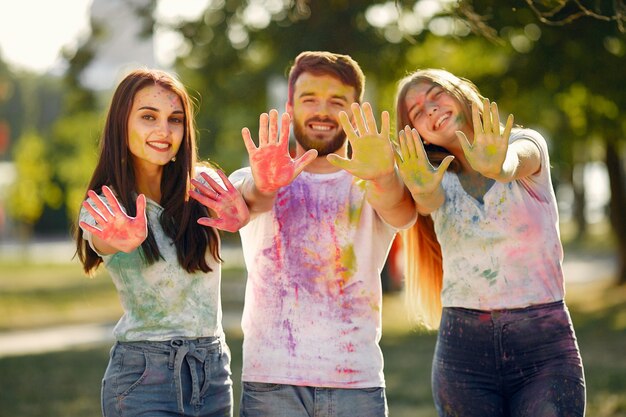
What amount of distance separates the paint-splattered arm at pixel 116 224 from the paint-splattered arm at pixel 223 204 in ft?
0.66

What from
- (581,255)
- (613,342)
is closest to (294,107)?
(613,342)

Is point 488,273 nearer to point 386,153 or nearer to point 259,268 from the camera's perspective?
point 386,153

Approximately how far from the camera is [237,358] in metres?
8.91

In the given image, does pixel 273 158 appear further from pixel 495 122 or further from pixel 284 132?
pixel 495 122

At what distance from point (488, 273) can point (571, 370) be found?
0.41 meters

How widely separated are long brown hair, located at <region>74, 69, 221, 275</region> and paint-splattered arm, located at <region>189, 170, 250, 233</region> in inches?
4.0

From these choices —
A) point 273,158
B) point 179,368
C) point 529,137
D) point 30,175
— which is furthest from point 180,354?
point 30,175

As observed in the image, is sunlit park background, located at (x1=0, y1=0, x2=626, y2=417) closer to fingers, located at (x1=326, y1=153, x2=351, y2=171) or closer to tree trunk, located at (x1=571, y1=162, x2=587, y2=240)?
fingers, located at (x1=326, y1=153, x2=351, y2=171)

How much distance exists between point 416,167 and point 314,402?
2.75 feet

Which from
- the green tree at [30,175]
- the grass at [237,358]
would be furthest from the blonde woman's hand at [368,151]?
the green tree at [30,175]

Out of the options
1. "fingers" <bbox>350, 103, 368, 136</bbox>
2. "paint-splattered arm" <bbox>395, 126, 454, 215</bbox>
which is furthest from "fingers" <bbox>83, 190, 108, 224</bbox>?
"paint-splattered arm" <bbox>395, 126, 454, 215</bbox>

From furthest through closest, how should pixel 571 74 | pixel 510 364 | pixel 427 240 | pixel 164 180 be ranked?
1. pixel 571 74
2. pixel 427 240
3. pixel 164 180
4. pixel 510 364

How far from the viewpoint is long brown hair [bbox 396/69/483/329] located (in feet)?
10.6

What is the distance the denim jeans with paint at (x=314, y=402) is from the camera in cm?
300
